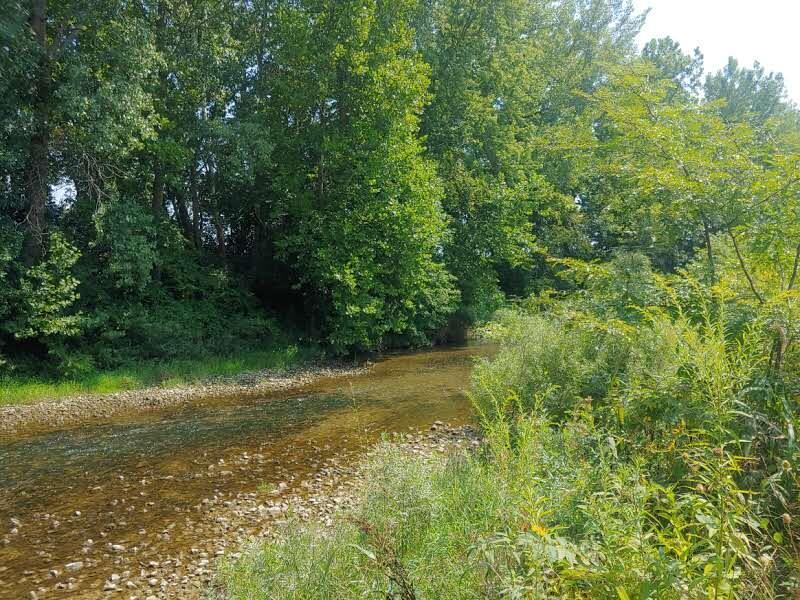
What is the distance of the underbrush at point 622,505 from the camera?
231cm

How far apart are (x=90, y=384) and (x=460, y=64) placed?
Answer: 770 inches

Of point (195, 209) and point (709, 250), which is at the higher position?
point (195, 209)

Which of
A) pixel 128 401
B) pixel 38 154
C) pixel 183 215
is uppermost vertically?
pixel 38 154

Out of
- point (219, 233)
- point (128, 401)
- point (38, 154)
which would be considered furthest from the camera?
point (219, 233)

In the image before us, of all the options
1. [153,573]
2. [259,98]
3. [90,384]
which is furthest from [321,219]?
[153,573]

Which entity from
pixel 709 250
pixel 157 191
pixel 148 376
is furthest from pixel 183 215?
pixel 709 250

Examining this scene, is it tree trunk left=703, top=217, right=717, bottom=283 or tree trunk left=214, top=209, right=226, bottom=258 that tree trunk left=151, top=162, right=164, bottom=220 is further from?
tree trunk left=703, top=217, right=717, bottom=283

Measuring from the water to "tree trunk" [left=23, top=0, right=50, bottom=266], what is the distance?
20.1 ft

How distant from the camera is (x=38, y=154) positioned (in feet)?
43.6

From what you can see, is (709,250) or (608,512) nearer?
(608,512)

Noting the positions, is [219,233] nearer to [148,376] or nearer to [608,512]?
[148,376]

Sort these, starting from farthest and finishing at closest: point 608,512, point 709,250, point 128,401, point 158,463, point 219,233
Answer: point 219,233 < point 128,401 < point 158,463 < point 709,250 < point 608,512

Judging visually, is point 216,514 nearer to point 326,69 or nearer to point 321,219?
point 321,219

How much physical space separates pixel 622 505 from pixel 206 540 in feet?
15.2
